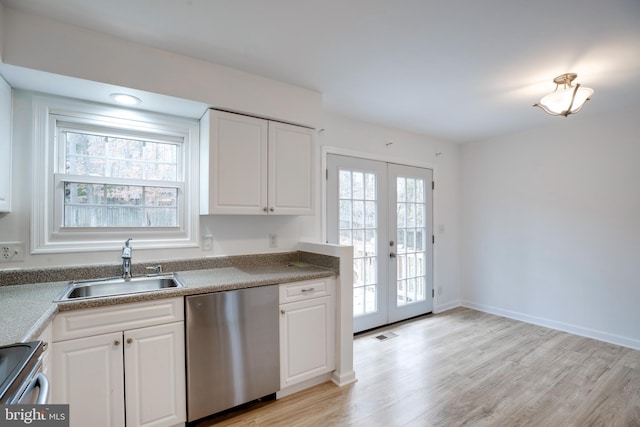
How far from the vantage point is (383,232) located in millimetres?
3580

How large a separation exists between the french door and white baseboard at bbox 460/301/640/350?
81 cm

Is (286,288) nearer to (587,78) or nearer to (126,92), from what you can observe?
(126,92)

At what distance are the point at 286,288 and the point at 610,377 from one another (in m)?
2.74

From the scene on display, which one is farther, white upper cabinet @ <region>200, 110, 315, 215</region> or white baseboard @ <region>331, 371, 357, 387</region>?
white baseboard @ <region>331, 371, 357, 387</region>

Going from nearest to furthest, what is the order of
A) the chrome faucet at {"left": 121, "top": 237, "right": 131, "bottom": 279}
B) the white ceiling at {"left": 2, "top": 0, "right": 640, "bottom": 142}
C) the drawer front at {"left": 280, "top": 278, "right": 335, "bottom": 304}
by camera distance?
the white ceiling at {"left": 2, "top": 0, "right": 640, "bottom": 142} < the chrome faucet at {"left": 121, "top": 237, "right": 131, "bottom": 279} < the drawer front at {"left": 280, "top": 278, "right": 335, "bottom": 304}

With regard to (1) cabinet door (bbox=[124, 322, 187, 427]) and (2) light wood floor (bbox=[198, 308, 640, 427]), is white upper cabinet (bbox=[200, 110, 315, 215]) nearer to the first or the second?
(1) cabinet door (bbox=[124, 322, 187, 427])

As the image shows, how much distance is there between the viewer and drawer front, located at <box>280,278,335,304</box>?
2.15m

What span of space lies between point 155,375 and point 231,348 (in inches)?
17.1

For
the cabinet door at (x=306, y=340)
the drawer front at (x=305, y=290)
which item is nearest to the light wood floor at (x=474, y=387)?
the cabinet door at (x=306, y=340)

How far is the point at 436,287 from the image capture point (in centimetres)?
412

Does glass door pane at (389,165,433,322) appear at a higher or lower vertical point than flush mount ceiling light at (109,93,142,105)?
lower

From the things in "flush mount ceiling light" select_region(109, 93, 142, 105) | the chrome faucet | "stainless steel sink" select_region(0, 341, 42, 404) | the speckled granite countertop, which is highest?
"flush mount ceiling light" select_region(109, 93, 142, 105)

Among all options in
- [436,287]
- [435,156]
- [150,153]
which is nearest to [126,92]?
[150,153]

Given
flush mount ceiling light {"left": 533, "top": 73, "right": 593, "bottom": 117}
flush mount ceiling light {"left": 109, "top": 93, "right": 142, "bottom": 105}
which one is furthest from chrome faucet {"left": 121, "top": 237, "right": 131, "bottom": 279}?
flush mount ceiling light {"left": 533, "top": 73, "right": 593, "bottom": 117}
